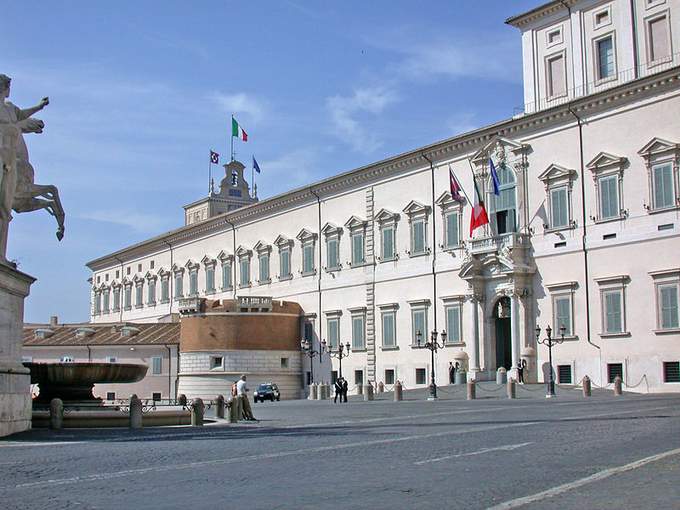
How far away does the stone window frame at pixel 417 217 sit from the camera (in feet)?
166

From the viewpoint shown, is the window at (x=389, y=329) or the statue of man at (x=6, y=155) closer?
the statue of man at (x=6, y=155)

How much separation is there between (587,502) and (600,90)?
117 ft

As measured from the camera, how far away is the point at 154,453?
13391mm

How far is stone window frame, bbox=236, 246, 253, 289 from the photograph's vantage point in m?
67.9

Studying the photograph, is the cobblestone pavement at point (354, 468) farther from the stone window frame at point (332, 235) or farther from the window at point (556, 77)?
the stone window frame at point (332, 235)

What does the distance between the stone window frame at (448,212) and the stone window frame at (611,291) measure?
8999 mm

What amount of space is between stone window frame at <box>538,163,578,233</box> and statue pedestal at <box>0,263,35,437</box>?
29759 mm

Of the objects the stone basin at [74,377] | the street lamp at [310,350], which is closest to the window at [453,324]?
the street lamp at [310,350]

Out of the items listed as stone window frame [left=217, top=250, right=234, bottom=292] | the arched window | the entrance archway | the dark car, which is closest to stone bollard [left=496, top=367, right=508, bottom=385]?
the entrance archway

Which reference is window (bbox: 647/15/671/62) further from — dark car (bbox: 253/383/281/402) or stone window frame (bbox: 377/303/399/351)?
dark car (bbox: 253/383/281/402)

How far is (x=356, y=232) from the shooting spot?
56469 mm

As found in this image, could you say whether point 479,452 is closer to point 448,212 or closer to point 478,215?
point 478,215

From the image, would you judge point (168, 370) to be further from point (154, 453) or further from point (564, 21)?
point (154, 453)

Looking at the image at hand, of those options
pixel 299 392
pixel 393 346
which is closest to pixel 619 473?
pixel 393 346
